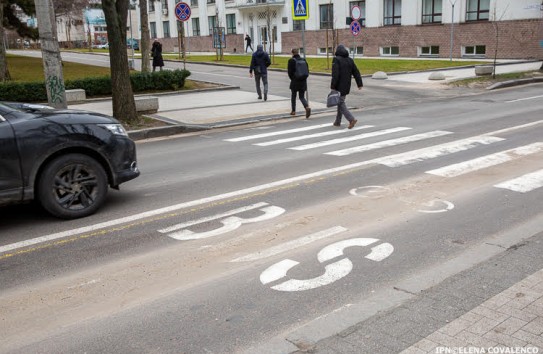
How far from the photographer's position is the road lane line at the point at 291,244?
17.7ft

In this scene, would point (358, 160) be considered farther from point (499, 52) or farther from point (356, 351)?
point (499, 52)

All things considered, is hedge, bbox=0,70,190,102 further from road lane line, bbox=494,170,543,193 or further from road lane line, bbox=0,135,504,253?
road lane line, bbox=494,170,543,193

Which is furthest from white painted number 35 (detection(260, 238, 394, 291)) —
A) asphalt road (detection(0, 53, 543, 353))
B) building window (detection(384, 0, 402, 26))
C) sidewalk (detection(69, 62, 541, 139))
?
building window (detection(384, 0, 402, 26))

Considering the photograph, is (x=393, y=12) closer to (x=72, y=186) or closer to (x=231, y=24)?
(x=231, y=24)

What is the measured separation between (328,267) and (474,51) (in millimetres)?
36625

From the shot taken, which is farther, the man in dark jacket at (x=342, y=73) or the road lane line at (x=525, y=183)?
the man in dark jacket at (x=342, y=73)

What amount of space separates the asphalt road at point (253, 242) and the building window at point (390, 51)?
3377cm

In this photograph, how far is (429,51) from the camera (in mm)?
41031

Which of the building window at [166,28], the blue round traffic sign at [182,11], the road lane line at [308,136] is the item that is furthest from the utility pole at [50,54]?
the building window at [166,28]

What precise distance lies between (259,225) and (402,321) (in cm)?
259

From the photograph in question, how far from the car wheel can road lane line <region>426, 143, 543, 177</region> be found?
4906 millimetres

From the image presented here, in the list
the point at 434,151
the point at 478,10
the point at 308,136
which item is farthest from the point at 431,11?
the point at 434,151

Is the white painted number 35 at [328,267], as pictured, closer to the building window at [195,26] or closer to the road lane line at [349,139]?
the road lane line at [349,139]

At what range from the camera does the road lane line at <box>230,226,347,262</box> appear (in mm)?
5403
